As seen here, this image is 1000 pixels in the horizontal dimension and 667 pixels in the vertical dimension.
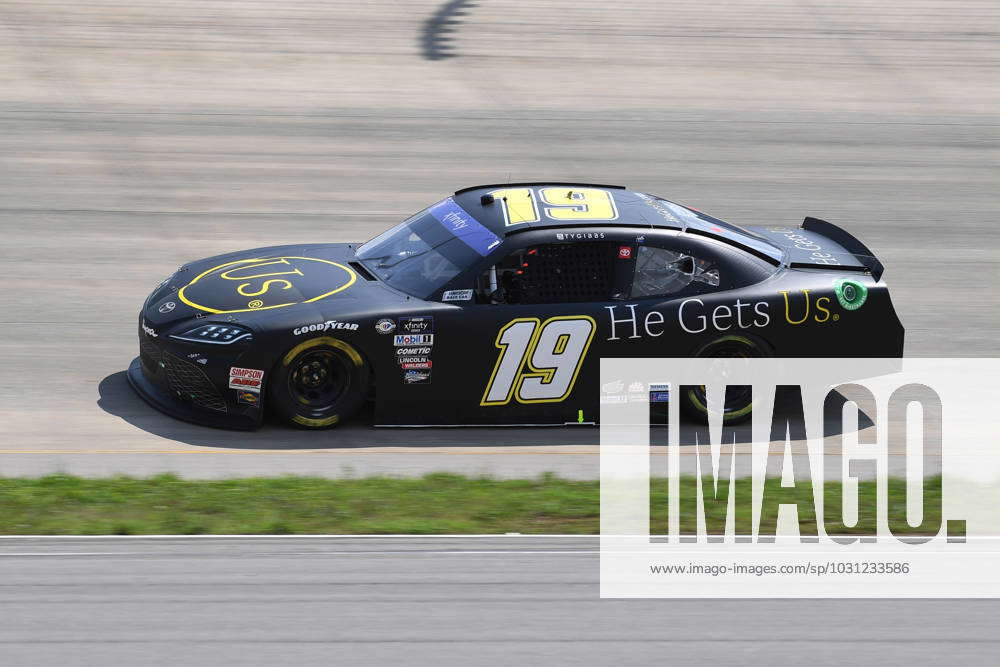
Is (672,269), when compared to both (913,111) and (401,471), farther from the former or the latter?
(913,111)

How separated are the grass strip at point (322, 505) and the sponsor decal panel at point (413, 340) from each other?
1.05 metres

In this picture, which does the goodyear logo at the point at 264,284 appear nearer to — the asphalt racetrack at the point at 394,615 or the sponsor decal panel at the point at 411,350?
the sponsor decal panel at the point at 411,350

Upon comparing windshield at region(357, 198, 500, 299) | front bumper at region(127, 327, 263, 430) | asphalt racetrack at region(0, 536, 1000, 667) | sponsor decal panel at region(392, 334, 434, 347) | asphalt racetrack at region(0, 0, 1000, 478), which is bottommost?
asphalt racetrack at region(0, 536, 1000, 667)

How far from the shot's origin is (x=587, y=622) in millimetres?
5527

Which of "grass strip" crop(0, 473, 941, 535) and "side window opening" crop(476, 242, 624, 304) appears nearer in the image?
"grass strip" crop(0, 473, 941, 535)

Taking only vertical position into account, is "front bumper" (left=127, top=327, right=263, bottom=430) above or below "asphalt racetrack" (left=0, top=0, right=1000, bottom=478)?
below

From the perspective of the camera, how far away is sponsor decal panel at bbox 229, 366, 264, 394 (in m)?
8.02

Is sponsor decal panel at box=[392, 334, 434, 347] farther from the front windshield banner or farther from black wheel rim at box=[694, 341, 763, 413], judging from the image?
black wheel rim at box=[694, 341, 763, 413]

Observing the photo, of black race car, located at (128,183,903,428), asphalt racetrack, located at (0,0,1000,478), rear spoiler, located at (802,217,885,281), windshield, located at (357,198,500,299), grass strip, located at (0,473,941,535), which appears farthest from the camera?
rear spoiler, located at (802,217,885,281)

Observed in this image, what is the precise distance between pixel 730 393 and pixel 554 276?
1508mm

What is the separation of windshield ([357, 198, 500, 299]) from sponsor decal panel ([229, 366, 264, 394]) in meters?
1.14

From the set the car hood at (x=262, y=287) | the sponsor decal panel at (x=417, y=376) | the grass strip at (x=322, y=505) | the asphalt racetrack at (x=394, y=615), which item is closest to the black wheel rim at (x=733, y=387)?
the grass strip at (x=322, y=505)

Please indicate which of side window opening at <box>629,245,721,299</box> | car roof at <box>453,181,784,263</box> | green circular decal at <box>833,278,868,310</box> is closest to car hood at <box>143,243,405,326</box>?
car roof at <box>453,181,784,263</box>

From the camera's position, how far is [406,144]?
1559cm
